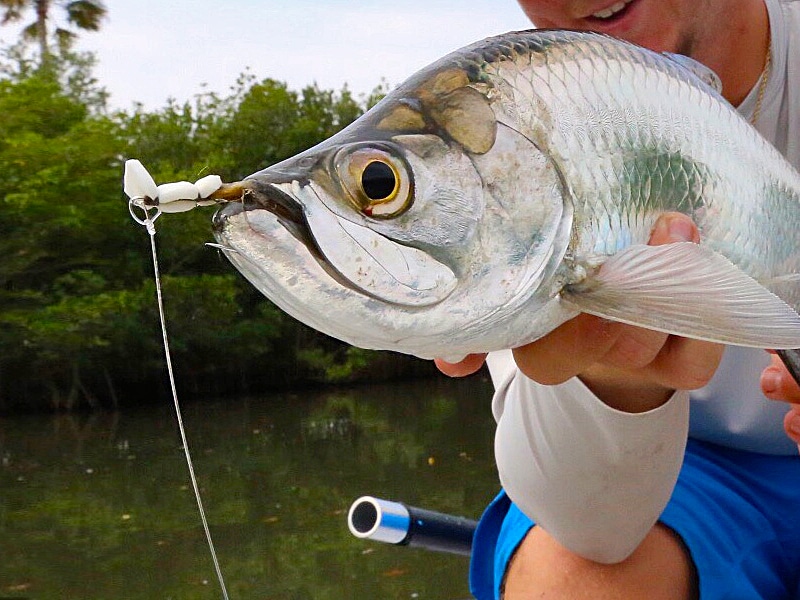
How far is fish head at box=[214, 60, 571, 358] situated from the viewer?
3.25 ft

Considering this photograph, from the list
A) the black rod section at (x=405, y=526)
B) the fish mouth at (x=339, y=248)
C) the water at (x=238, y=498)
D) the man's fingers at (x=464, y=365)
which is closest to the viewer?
the fish mouth at (x=339, y=248)

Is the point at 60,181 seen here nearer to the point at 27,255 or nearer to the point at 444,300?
the point at 27,255

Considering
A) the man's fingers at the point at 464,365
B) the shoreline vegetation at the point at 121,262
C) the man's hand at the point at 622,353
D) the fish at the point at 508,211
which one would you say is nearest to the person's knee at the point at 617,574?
the man's hand at the point at 622,353

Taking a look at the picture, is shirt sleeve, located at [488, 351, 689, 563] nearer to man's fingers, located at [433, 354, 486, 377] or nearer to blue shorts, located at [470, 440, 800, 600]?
blue shorts, located at [470, 440, 800, 600]

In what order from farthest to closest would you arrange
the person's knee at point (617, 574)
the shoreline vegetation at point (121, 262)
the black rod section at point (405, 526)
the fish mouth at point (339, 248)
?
1. the shoreline vegetation at point (121, 262)
2. the black rod section at point (405, 526)
3. the person's knee at point (617, 574)
4. the fish mouth at point (339, 248)

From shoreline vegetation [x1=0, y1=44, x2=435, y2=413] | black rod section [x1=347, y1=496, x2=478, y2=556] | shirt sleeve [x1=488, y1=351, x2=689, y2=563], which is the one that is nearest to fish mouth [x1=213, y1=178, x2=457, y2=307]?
shirt sleeve [x1=488, y1=351, x2=689, y2=563]

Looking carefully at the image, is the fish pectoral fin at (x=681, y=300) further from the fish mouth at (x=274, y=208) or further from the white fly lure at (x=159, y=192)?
the white fly lure at (x=159, y=192)

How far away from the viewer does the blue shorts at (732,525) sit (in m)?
2.01

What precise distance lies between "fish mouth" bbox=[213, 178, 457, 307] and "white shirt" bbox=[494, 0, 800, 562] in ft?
2.49

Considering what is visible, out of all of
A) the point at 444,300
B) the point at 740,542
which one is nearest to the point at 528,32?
the point at 444,300

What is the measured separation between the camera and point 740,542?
2098mm

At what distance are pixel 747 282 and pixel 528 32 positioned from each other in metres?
0.42

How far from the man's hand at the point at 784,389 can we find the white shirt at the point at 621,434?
0.57 ft

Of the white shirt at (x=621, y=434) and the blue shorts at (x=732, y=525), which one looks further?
the blue shorts at (x=732, y=525)
